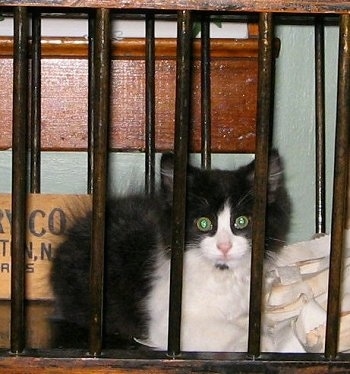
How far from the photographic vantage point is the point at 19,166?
0.91m

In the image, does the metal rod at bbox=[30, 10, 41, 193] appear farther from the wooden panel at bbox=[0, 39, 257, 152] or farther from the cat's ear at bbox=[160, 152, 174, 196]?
the cat's ear at bbox=[160, 152, 174, 196]

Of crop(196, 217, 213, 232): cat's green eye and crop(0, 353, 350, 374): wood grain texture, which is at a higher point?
crop(196, 217, 213, 232): cat's green eye

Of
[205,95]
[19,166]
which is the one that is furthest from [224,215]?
[19,166]

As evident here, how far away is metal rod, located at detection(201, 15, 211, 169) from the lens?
1627 mm

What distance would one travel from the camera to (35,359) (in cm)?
94

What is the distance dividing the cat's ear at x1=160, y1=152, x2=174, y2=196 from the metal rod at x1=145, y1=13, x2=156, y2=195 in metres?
0.17

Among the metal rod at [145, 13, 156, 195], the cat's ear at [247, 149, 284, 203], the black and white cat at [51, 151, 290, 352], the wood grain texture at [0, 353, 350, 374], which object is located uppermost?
the metal rod at [145, 13, 156, 195]

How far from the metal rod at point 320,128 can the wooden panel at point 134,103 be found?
0.16 metres

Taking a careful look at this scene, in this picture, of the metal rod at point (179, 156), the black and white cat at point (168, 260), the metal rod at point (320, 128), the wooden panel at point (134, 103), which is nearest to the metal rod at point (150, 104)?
the wooden panel at point (134, 103)

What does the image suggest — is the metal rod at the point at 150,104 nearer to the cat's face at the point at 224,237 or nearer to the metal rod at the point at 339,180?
the cat's face at the point at 224,237

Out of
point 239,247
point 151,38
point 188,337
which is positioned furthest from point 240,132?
point 188,337

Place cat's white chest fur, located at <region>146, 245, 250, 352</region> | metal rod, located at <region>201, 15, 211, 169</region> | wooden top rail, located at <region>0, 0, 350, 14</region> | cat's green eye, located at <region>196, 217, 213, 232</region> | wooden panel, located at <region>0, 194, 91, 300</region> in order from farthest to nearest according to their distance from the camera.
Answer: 1. metal rod, located at <region>201, 15, 211, 169</region>
2. wooden panel, located at <region>0, 194, 91, 300</region>
3. cat's green eye, located at <region>196, 217, 213, 232</region>
4. cat's white chest fur, located at <region>146, 245, 250, 352</region>
5. wooden top rail, located at <region>0, 0, 350, 14</region>

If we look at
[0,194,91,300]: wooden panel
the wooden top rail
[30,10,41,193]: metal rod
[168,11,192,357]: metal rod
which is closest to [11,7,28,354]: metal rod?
the wooden top rail

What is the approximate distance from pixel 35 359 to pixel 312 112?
1042 mm
